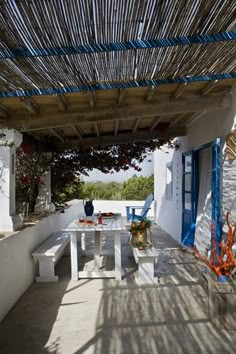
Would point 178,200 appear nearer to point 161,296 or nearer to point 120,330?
point 161,296

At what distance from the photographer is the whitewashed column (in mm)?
4172

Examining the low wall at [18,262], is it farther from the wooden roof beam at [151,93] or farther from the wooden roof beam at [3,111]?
the wooden roof beam at [151,93]

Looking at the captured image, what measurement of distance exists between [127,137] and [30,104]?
3.22 meters

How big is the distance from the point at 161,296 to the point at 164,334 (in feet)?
3.34

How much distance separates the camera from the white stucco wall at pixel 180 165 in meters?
4.47

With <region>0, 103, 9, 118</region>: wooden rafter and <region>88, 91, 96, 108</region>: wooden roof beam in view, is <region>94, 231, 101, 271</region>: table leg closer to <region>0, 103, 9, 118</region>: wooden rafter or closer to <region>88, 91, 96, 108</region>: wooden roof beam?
<region>88, 91, 96, 108</region>: wooden roof beam

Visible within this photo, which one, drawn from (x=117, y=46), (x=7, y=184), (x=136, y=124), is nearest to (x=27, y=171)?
(x=7, y=184)

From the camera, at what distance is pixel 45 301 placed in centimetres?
396

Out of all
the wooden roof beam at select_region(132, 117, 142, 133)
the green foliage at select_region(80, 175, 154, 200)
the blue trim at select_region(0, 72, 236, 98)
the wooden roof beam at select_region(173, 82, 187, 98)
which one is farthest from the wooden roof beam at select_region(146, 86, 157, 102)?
the green foliage at select_region(80, 175, 154, 200)

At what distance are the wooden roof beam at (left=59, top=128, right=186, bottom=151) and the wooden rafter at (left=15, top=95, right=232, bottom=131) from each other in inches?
86.7

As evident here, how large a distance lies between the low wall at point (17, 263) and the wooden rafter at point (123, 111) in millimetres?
1395

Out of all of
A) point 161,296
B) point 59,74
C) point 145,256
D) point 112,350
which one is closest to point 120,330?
point 112,350

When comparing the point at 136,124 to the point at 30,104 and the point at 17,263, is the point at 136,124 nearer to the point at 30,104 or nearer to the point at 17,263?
the point at 30,104

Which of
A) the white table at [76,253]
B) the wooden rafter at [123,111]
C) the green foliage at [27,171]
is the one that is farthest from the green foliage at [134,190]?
the wooden rafter at [123,111]
